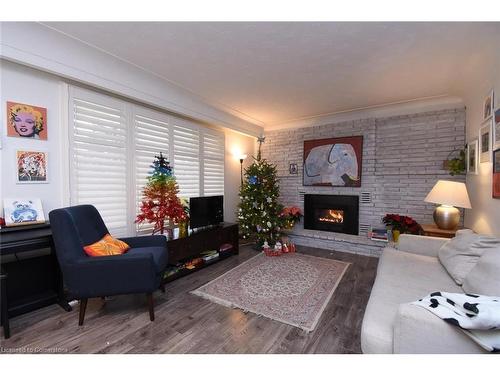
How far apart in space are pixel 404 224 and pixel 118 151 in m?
4.19

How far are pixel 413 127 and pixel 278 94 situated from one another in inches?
90.7

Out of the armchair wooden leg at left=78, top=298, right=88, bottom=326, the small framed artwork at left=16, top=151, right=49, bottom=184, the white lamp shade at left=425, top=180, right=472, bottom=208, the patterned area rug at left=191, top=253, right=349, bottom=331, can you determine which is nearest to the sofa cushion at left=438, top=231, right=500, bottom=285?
the white lamp shade at left=425, top=180, right=472, bottom=208

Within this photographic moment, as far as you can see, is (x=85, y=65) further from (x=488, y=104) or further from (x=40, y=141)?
(x=488, y=104)

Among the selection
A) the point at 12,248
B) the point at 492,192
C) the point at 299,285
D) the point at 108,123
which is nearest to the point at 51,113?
the point at 108,123

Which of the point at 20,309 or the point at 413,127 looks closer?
the point at 20,309

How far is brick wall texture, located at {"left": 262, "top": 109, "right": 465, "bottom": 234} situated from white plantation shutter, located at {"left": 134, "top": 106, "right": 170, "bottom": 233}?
9.59ft

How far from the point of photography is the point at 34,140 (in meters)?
2.18

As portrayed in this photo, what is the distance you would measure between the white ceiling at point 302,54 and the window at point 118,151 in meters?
0.63

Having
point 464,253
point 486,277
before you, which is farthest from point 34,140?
point 464,253

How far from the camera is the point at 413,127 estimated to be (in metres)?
3.61

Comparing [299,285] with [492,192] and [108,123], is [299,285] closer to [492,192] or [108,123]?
[492,192]

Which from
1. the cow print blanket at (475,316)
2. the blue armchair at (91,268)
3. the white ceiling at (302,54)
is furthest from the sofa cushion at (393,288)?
the white ceiling at (302,54)

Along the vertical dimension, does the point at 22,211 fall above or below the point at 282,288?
above

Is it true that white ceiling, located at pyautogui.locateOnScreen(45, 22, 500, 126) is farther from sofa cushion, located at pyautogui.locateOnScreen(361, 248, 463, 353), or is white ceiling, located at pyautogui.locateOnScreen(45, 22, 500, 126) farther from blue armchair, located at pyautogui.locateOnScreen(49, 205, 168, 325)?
sofa cushion, located at pyautogui.locateOnScreen(361, 248, 463, 353)
